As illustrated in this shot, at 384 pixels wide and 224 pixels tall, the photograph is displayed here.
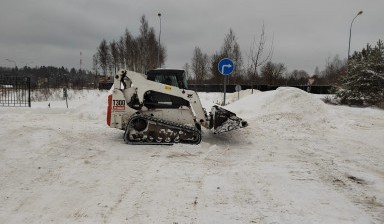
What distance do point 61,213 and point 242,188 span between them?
2.53 metres

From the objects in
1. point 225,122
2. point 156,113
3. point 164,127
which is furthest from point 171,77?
point 225,122

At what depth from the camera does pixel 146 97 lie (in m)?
9.02

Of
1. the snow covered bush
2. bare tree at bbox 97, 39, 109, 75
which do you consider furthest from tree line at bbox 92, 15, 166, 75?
the snow covered bush

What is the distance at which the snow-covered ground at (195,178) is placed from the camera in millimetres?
4242

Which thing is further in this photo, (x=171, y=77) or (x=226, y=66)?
(x=226, y=66)

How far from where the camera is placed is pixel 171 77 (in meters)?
9.80

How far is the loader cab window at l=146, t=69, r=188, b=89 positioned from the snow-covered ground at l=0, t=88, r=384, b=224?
1.65 m

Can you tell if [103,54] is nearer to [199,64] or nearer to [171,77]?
[199,64]

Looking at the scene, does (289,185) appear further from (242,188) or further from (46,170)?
(46,170)

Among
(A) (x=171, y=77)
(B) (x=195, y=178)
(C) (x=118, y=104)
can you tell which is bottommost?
(B) (x=195, y=178)

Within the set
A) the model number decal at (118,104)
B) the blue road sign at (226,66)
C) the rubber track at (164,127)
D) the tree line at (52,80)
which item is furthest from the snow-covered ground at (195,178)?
the tree line at (52,80)

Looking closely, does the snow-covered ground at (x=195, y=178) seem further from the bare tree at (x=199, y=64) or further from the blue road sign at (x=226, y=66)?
the bare tree at (x=199, y=64)

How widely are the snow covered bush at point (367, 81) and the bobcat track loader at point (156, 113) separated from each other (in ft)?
44.2

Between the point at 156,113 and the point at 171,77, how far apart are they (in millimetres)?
1401
